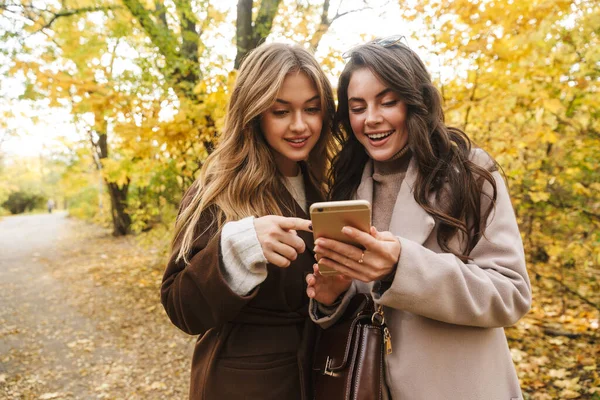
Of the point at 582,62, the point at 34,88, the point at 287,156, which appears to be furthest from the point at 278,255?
the point at 34,88

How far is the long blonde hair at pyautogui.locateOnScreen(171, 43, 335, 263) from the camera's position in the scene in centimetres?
181

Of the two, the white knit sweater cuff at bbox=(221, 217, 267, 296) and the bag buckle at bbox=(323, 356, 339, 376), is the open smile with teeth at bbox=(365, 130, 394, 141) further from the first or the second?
the bag buckle at bbox=(323, 356, 339, 376)

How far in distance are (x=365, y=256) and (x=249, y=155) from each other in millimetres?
902

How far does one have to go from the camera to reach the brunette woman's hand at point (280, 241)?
1464 mm

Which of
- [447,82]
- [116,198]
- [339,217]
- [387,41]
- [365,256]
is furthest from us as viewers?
[116,198]

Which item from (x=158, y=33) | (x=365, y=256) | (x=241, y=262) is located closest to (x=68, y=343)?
(x=158, y=33)

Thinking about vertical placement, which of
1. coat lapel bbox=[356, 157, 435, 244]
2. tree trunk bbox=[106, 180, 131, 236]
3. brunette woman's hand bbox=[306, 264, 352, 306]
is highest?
coat lapel bbox=[356, 157, 435, 244]

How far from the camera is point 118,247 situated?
12.6 meters

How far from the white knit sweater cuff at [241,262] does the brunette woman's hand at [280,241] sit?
0.05 metres

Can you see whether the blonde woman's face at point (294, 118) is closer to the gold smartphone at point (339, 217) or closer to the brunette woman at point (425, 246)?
the brunette woman at point (425, 246)

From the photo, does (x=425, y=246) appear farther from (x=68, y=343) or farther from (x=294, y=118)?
(x=68, y=343)

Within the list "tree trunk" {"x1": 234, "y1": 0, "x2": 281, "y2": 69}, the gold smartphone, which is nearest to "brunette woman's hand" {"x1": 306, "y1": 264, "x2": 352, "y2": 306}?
the gold smartphone

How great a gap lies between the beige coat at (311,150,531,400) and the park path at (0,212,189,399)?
12.7 feet

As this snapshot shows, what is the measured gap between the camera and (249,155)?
1.97 m
